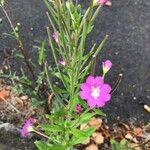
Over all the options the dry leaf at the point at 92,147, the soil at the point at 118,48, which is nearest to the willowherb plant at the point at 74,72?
the dry leaf at the point at 92,147

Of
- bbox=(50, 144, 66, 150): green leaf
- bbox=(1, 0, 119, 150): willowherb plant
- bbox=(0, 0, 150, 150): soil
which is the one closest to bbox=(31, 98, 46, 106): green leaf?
bbox=(0, 0, 150, 150): soil

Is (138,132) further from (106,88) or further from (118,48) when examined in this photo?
Result: (106,88)

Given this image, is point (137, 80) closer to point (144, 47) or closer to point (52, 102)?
point (144, 47)

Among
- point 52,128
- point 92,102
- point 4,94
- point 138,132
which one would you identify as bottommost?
point 138,132

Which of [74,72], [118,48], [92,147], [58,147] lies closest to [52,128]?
[58,147]

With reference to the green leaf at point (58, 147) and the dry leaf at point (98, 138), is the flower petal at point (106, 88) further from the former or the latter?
the dry leaf at point (98, 138)
